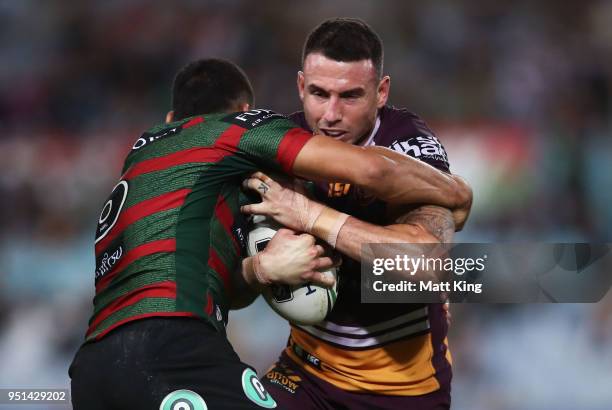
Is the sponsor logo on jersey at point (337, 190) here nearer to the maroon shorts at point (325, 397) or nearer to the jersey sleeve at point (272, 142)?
the jersey sleeve at point (272, 142)

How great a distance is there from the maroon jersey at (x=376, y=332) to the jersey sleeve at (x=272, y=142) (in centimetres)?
61

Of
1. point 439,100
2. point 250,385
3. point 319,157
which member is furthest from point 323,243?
point 439,100

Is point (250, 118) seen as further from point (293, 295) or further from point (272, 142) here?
point (293, 295)

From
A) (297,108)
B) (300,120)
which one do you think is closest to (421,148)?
(300,120)

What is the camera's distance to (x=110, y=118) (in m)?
8.54

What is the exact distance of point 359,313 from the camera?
13.5 feet

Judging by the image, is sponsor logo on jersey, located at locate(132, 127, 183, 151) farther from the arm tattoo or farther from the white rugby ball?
the arm tattoo

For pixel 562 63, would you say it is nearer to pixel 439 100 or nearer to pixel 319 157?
pixel 439 100

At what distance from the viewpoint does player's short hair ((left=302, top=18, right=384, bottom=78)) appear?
404 cm

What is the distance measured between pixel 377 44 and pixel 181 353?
1.87 metres

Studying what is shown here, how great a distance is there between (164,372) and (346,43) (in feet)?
5.94

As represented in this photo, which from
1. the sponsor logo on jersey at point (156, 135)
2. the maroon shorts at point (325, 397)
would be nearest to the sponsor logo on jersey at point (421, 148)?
the sponsor logo on jersey at point (156, 135)

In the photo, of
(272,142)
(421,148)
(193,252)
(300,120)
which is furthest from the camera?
(300,120)

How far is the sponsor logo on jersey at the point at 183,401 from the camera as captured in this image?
301cm
